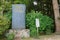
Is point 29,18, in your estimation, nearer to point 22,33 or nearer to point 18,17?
point 18,17

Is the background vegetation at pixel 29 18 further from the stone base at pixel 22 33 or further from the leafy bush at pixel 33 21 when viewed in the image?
the stone base at pixel 22 33

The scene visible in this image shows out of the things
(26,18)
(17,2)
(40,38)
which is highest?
(17,2)

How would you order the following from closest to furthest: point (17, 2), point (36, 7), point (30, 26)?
point (30, 26)
point (17, 2)
point (36, 7)

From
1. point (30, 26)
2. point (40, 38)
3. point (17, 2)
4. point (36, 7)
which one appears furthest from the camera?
point (36, 7)

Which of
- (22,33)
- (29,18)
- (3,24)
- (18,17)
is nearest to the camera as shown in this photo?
(3,24)

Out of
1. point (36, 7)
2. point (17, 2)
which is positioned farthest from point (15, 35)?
point (36, 7)

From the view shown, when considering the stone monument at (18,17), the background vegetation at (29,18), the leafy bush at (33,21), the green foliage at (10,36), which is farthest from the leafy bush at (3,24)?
the leafy bush at (33,21)

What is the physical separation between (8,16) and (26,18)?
109cm

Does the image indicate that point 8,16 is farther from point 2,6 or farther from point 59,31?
point 59,31

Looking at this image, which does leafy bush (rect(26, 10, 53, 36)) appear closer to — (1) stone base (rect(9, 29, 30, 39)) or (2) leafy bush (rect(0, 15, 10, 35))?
(1) stone base (rect(9, 29, 30, 39))

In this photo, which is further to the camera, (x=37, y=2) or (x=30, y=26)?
(x=37, y=2)

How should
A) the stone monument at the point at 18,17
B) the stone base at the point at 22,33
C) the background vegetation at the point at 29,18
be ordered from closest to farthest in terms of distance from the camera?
the stone base at the point at 22,33 → the background vegetation at the point at 29,18 → the stone monument at the point at 18,17

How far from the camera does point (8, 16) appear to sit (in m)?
13.5

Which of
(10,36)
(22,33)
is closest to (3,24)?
(10,36)
